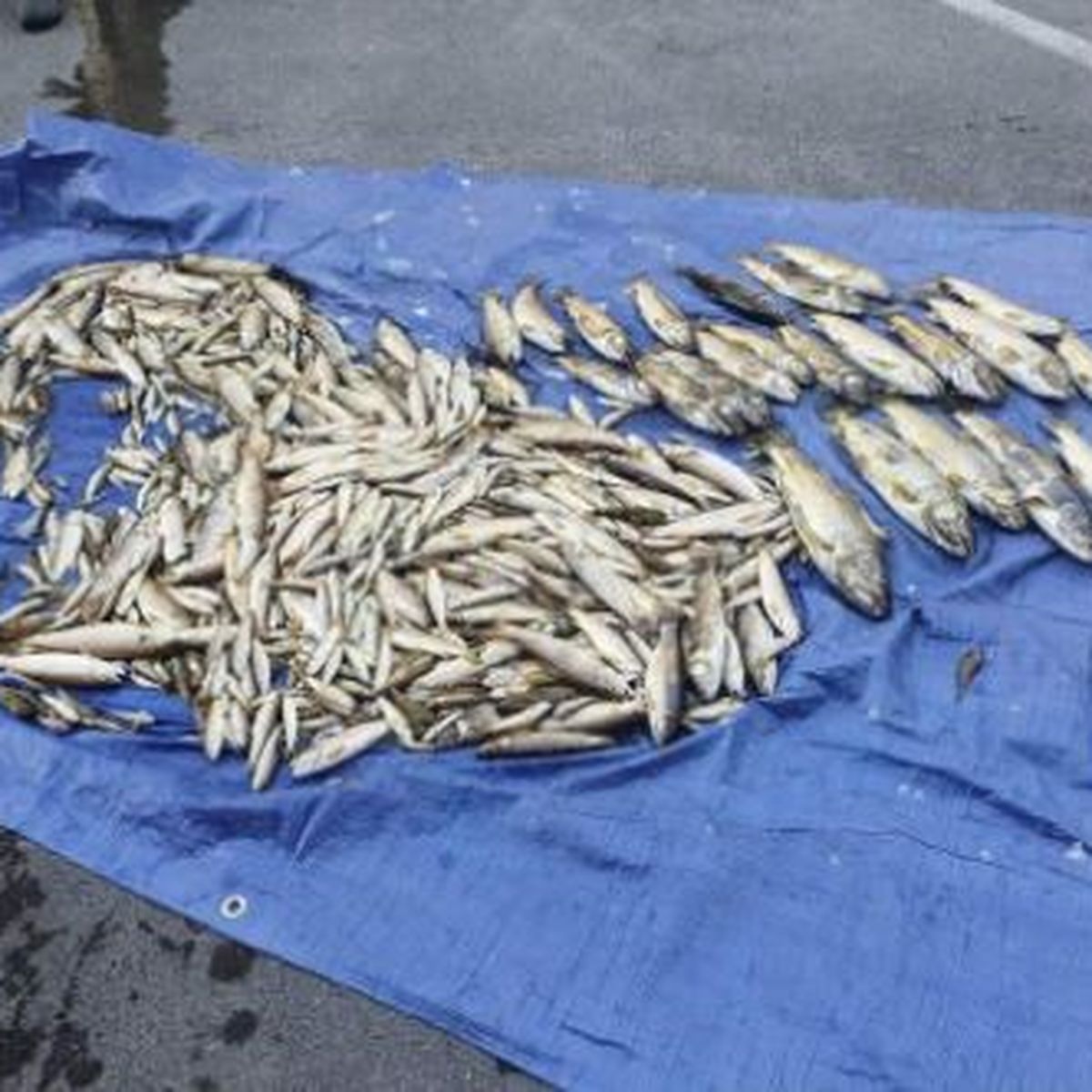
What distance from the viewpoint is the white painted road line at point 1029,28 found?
28.1 ft

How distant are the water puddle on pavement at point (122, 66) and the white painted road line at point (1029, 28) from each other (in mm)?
5396

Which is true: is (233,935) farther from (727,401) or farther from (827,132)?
(827,132)

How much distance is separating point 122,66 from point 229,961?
7.36 m

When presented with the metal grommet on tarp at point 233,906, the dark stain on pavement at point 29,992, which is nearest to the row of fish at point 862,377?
the metal grommet on tarp at point 233,906

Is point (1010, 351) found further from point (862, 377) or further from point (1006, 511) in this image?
point (1006, 511)

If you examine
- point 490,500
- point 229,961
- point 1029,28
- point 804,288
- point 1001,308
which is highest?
point 1029,28

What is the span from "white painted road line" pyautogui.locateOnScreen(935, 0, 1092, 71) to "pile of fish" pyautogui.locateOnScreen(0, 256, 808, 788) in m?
4.97

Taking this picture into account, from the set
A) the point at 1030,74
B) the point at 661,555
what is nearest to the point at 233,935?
the point at 661,555

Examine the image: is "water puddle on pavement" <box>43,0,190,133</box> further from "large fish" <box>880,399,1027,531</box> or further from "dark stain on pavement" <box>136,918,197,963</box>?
"dark stain on pavement" <box>136,918,197,963</box>

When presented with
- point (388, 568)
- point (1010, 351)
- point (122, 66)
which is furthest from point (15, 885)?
point (122, 66)

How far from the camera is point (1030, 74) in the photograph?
836 cm

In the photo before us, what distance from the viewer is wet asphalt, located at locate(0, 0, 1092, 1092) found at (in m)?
7.64

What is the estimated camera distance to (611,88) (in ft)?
28.5

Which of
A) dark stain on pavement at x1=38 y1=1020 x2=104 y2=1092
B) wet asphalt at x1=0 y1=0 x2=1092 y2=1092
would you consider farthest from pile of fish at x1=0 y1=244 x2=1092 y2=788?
wet asphalt at x1=0 y1=0 x2=1092 y2=1092
